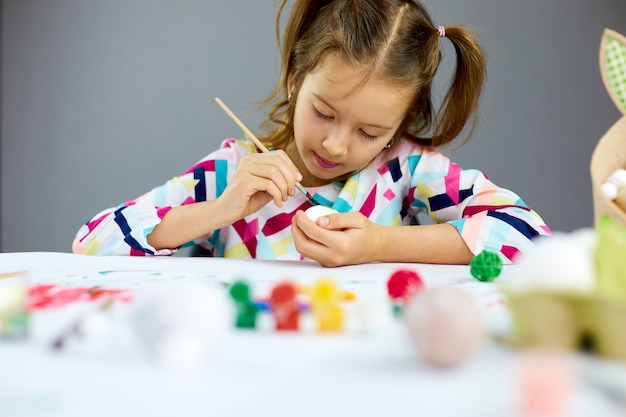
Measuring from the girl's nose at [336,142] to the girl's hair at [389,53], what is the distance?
8cm

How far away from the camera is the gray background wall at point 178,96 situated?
5.44ft

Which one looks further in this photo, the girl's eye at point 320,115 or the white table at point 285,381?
the girl's eye at point 320,115

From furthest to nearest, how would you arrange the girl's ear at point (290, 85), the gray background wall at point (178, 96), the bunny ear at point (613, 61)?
the gray background wall at point (178, 96) → the girl's ear at point (290, 85) → the bunny ear at point (613, 61)

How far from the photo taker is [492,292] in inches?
Answer: 19.1

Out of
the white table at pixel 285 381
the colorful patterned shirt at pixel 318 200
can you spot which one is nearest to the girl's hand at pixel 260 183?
the colorful patterned shirt at pixel 318 200

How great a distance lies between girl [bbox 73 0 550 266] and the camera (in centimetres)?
82

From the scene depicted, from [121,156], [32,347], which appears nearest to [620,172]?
[32,347]

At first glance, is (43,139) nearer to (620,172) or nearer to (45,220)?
(45,220)

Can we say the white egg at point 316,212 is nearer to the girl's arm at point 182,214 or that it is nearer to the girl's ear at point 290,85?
the girl's arm at point 182,214

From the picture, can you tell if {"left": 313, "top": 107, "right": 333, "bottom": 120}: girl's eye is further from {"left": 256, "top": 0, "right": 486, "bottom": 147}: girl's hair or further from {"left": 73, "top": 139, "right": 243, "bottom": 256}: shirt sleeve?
{"left": 73, "top": 139, "right": 243, "bottom": 256}: shirt sleeve

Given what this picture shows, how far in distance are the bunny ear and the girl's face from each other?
451 millimetres

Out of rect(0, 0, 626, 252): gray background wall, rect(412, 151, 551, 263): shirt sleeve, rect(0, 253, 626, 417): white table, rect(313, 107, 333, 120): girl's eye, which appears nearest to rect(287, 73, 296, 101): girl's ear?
rect(313, 107, 333, 120): girl's eye

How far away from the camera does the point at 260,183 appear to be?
83 cm

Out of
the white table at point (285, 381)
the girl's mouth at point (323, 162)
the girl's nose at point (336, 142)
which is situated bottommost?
the white table at point (285, 381)
